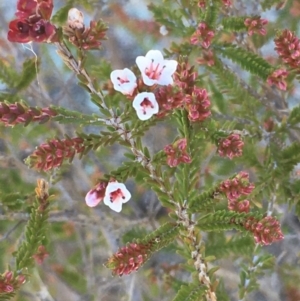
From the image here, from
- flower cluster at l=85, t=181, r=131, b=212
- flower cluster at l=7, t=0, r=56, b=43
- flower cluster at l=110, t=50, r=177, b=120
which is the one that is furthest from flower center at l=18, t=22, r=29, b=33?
flower cluster at l=85, t=181, r=131, b=212

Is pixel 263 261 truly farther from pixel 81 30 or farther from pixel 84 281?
pixel 84 281

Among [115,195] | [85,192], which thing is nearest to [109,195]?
[115,195]

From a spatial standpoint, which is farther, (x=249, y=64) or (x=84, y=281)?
(x=84, y=281)

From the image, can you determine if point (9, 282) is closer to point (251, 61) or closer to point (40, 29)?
point (40, 29)

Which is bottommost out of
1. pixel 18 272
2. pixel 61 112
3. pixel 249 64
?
pixel 18 272

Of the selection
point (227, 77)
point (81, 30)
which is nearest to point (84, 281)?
point (227, 77)

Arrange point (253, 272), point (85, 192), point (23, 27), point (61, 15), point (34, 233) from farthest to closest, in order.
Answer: point (85, 192)
point (61, 15)
point (253, 272)
point (34, 233)
point (23, 27)

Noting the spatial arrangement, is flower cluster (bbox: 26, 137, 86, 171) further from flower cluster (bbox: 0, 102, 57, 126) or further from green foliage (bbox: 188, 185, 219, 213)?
green foliage (bbox: 188, 185, 219, 213)
